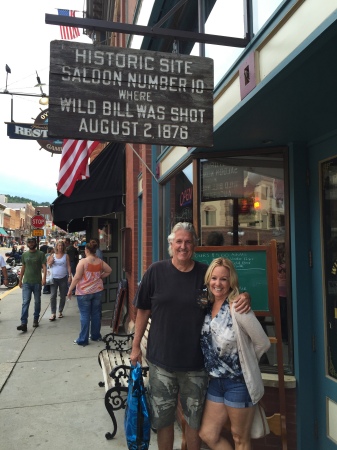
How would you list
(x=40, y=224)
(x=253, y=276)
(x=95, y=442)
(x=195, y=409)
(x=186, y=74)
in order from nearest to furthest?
1. (x=195, y=409)
2. (x=186, y=74)
3. (x=253, y=276)
4. (x=95, y=442)
5. (x=40, y=224)

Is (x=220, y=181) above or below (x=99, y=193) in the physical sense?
below

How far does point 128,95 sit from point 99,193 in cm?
571

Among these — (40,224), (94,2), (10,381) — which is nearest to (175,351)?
(10,381)

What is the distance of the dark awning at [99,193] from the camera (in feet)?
26.1

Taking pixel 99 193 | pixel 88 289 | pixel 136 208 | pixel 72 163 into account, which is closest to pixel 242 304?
pixel 72 163

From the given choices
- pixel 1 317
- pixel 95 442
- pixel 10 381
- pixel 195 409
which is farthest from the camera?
pixel 1 317

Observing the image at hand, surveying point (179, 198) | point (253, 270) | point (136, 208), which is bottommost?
point (253, 270)

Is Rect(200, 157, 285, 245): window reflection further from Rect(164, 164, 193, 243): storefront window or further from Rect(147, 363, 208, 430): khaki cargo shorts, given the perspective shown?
Rect(147, 363, 208, 430): khaki cargo shorts

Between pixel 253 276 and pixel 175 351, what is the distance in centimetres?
96

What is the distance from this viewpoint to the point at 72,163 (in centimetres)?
602

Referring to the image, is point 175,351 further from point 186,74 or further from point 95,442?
point 186,74

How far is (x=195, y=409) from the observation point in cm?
251

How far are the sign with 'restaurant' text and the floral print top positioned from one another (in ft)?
3.99

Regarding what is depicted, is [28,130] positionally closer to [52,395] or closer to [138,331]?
[52,395]
